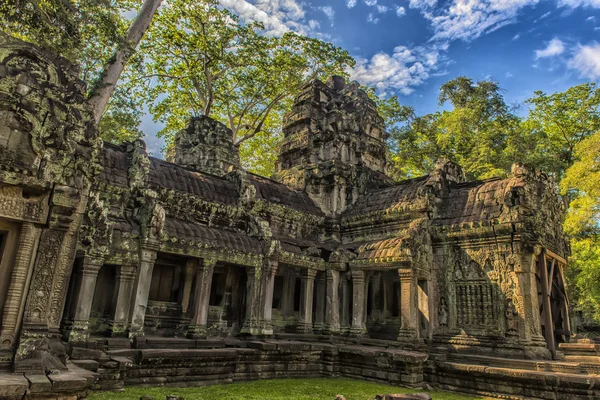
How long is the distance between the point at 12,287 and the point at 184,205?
18.5ft

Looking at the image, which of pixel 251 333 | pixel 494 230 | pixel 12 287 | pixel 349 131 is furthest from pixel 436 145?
pixel 12 287

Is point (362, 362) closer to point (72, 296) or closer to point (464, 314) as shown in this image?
point (464, 314)

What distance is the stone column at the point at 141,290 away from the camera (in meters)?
8.59

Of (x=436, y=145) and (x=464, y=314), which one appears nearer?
(x=464, y=314)

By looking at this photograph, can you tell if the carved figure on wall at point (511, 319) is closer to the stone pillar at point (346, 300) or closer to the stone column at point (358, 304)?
the stone column at point (358, 304)

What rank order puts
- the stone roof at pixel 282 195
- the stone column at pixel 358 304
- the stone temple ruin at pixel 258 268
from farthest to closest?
the stone roof at pixel 282 195, the stone column at pixel 358 304, the stone temple ruin at pixel 258 268

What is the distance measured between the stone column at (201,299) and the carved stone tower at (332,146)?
6149 mm

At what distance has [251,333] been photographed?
10523 mm

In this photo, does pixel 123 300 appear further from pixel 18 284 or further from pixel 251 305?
pixel 251 305

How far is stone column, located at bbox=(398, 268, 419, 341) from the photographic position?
10.9 metres

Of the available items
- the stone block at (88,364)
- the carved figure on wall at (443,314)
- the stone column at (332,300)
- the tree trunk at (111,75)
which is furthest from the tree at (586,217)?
the stone block at (88,364)

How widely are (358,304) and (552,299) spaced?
5759 mm

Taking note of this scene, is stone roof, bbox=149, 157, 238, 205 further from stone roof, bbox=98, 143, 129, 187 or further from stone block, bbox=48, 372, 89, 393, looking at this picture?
stone block, bbox=48, 372, 89, 393

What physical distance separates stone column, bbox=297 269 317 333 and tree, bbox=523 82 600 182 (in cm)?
1484
